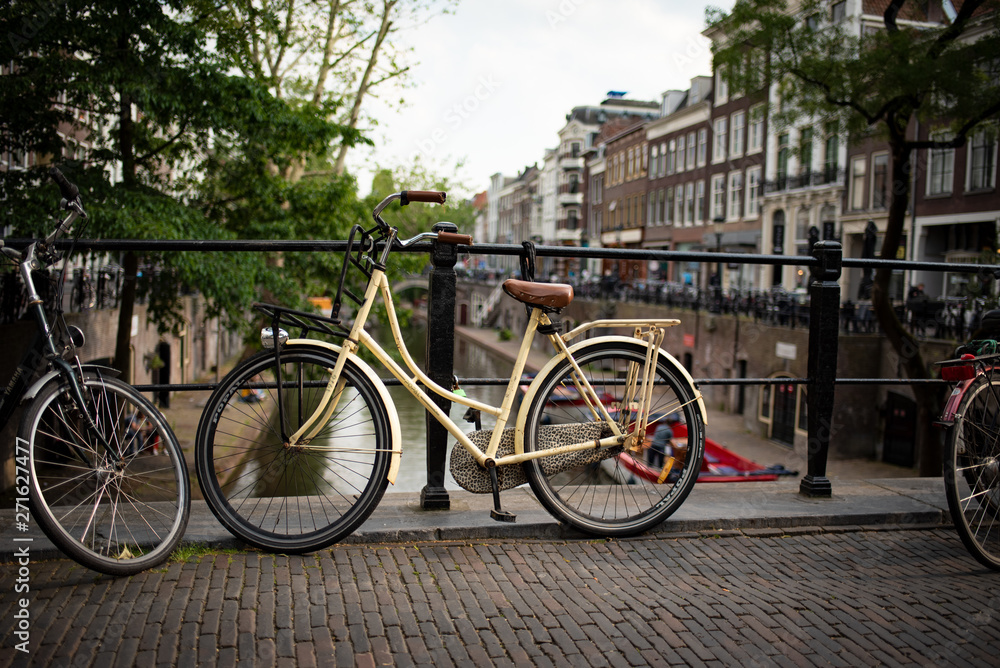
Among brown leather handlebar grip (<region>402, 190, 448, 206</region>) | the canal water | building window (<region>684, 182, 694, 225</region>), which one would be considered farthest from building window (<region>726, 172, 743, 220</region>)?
brown leather handlebar grip (<region>402, 190, 448, 206</region>)

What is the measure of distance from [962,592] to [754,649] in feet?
3.35

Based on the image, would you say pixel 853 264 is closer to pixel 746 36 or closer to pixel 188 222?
pixel 188 222

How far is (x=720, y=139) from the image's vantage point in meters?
39.5

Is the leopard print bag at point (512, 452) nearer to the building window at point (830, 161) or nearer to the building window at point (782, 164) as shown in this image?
the building window at point (830, 161)

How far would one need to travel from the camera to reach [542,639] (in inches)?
87.0

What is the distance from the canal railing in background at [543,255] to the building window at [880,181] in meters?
26.1

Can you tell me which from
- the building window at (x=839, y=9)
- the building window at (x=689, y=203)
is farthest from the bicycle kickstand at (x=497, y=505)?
the building window at (x=689, y=203)

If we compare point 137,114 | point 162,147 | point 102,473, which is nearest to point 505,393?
point 102,473

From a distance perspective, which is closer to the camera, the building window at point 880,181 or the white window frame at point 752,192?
the building window at point 880,181

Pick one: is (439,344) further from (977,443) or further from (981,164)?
(981,164)

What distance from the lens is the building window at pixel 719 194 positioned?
39969 mm

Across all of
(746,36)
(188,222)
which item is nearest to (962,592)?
(188,222)

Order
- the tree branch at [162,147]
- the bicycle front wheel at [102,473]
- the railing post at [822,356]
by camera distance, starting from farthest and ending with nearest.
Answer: the tree branch at [162,147]
the railing post at [822,356]
the bicycle front wheel at [102,473]

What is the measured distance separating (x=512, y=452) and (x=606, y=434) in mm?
385
